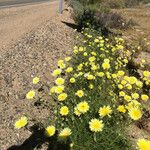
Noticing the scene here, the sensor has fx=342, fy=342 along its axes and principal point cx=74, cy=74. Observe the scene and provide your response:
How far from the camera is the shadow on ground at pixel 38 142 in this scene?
4758 millimetres

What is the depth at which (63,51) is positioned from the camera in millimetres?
8703

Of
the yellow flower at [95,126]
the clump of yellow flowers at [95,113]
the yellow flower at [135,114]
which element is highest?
the yellow flower at [135,114]

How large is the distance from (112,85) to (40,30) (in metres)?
5.03

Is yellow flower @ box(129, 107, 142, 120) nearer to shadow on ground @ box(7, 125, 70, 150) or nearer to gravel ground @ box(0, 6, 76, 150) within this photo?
shadow on ground @ box(7, 125, 70, 150)

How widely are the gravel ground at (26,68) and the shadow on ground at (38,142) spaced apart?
0.10 m

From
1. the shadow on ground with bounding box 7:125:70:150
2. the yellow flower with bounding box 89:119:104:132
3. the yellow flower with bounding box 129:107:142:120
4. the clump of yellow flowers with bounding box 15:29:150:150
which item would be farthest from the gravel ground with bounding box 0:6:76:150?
the yellow flower with bounding box 129:107:142:120

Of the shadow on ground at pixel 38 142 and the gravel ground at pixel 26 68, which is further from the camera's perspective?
the gravel ground at pixel 26 68

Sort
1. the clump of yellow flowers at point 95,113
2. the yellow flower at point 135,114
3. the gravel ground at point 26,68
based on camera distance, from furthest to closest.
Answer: the gravel ground at point 26,68
the clump of yellow flowers at point 95,113
the yellow flower at point 135,114

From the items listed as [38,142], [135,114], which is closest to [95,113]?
[135,114]

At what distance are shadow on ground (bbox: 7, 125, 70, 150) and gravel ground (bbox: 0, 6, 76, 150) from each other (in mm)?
96

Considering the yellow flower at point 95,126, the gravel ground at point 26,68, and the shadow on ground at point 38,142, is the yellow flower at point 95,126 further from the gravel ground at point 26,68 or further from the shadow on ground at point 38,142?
the gravel ground at point 26,68

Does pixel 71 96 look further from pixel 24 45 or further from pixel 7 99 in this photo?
pixel 24 45

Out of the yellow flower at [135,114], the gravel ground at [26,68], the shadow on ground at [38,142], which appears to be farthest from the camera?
the gravel ground at [26,68]

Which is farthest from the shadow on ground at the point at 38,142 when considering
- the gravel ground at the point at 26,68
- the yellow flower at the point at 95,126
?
the yellow flower at the point at 95,126
